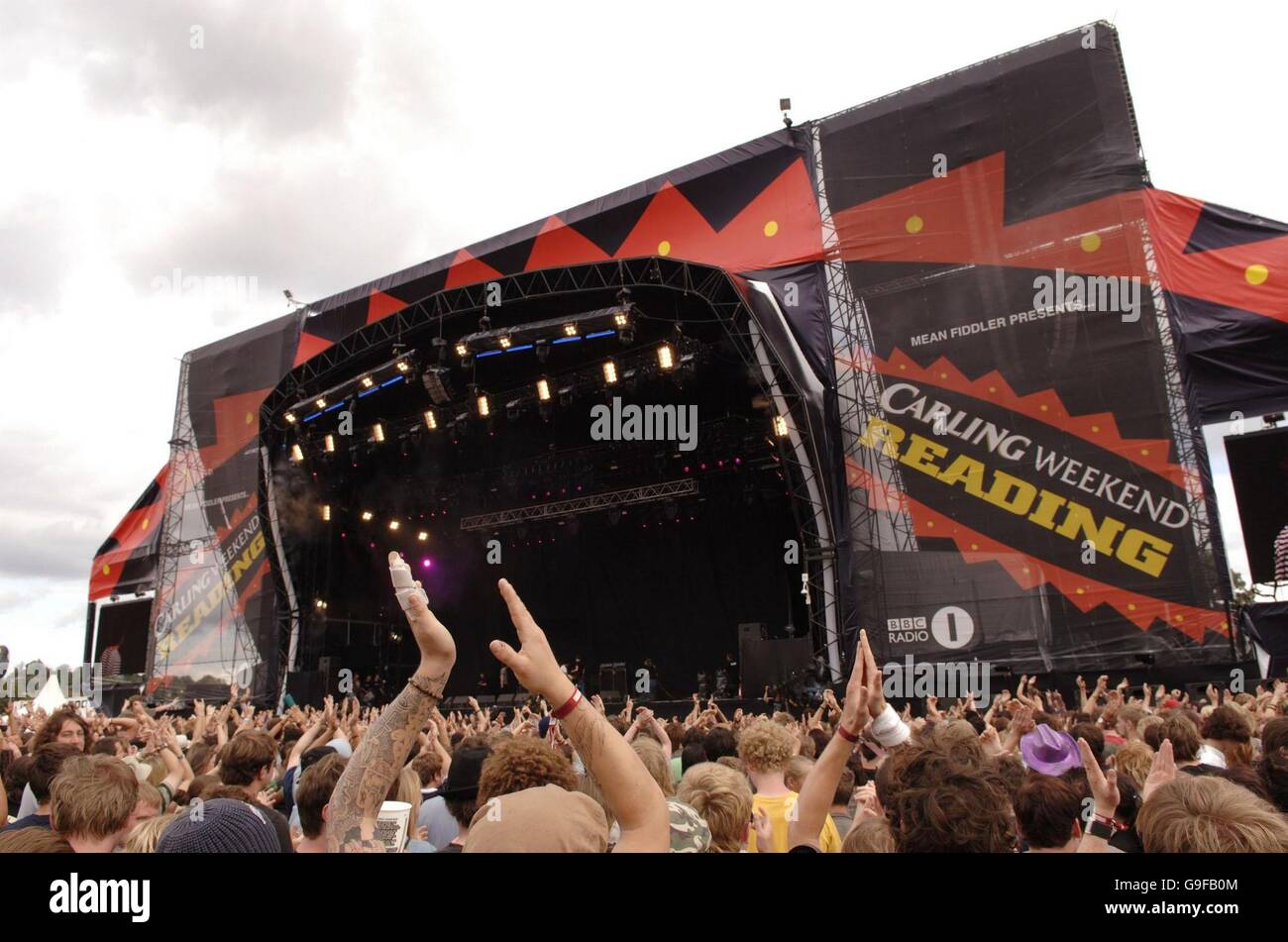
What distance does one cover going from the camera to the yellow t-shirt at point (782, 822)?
106 inches

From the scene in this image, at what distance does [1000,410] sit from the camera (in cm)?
1324

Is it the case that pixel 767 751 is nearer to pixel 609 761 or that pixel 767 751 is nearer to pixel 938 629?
pixel 609 761

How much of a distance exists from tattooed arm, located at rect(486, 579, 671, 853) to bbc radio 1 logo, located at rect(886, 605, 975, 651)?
12.2 m

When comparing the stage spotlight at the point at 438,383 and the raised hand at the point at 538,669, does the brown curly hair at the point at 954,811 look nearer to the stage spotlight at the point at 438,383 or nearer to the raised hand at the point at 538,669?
the raised hand at the point at 538,669

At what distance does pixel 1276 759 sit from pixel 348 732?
18.9ft

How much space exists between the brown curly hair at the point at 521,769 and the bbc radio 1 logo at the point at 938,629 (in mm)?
11766

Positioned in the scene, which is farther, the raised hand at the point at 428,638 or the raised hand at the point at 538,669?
the raised hand at the point at 428,638

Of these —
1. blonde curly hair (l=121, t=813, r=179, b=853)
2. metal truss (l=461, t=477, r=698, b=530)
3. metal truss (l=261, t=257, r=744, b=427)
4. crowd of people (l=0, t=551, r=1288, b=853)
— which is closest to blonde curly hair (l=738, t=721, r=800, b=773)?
crowd of people (l=0, t=551, r=1288, b=853)

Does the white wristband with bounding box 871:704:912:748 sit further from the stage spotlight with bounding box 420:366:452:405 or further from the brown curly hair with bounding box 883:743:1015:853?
the stage spotlight with bounding box 420:366:452:405

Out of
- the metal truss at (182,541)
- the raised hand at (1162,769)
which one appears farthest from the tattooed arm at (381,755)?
the metal truss at (182,541)

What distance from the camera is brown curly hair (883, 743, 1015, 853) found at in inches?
63.2

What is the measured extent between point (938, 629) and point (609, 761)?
40.6 ft
